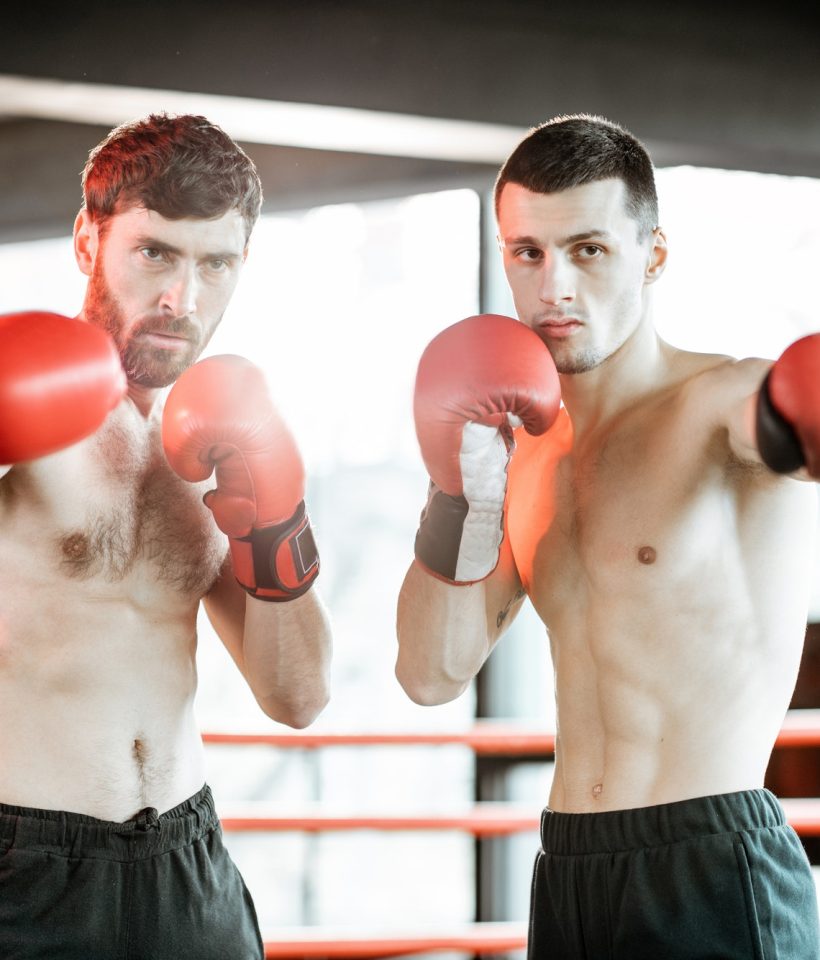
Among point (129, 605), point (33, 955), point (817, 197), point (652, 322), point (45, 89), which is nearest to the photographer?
point (33, 955)

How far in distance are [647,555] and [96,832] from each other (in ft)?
2.69

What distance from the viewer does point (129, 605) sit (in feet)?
5.06

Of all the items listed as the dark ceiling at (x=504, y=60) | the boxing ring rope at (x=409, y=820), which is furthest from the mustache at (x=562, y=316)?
the dark ceiling at (x=504, y=60)

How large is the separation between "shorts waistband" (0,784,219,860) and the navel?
2.39 feet

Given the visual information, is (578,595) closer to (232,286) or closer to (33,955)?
(232,286)

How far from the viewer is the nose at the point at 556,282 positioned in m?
1.52

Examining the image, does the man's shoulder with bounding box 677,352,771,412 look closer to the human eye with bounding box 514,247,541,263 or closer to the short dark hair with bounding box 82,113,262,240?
the human eye with bounding box 514,247,541,263

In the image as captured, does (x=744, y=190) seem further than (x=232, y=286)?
Yes

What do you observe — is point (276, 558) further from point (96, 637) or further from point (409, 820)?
point (409, 820)

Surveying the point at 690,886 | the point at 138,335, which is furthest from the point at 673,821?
the point at 138,335

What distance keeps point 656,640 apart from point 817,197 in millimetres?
2479

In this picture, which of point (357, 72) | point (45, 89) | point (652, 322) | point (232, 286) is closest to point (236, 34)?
point (357, 72)

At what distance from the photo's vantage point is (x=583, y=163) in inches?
61.5

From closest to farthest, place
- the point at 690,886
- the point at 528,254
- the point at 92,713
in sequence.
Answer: the point at 690,886 < the point at 92,713 < the point at 528,254
